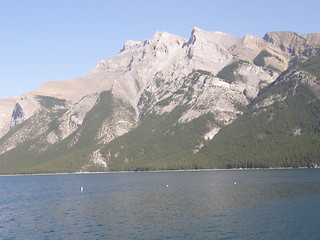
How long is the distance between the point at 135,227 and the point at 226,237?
21035 mm

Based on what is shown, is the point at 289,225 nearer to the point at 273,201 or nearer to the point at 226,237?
the point at 226,237

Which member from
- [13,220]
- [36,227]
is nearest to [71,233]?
[36,227]

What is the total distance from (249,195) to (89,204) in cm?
4984

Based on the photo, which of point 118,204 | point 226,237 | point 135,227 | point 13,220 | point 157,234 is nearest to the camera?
point 226,237

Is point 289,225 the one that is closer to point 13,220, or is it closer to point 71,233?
point 71,233

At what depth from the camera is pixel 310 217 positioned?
3639 inches

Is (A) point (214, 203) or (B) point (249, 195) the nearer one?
(A) point (214, 203)

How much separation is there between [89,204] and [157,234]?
55.2 meters


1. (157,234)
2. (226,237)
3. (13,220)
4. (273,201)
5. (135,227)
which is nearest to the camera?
Result: (226,237)

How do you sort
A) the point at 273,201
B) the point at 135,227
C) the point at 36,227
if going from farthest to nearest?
the point at 273,201, the point at 36,227, the point at 135,227

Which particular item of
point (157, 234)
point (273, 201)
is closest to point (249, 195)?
point (273, 201)

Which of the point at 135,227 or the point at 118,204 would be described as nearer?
the point at 135,227

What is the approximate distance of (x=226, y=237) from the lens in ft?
254

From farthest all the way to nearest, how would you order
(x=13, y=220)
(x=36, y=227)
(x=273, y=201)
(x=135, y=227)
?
(x=273, y=201)
(x=13, y=220)
(x=36, y=227)
(x=135, y=227)
